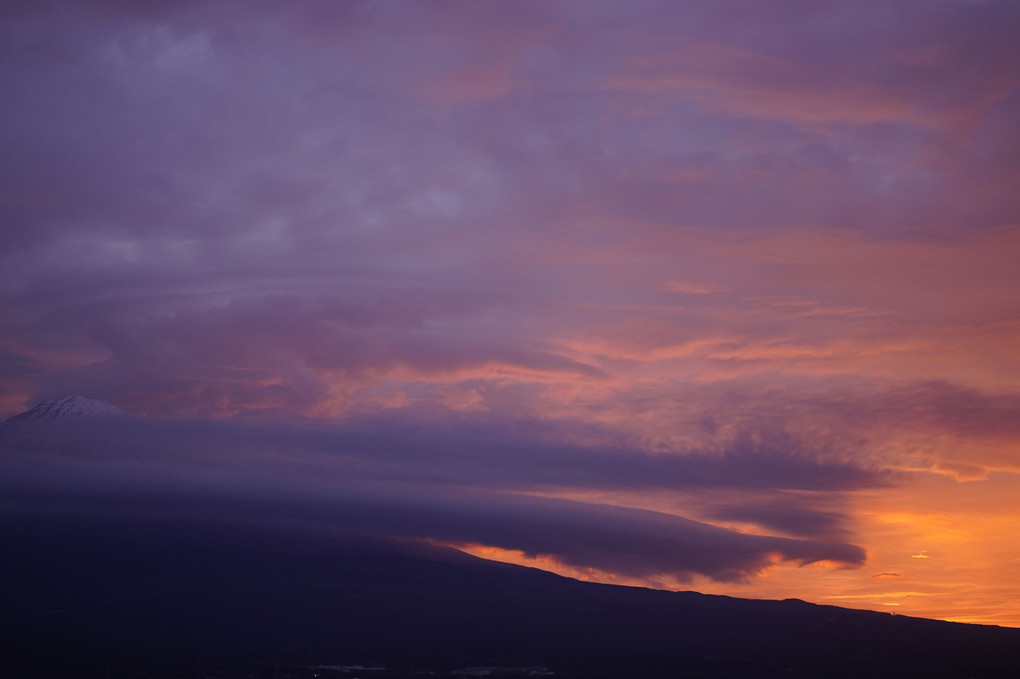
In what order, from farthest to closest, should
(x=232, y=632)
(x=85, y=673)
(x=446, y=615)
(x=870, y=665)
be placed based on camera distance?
(x=446, y=615), (x=232, y=632), (x=870, y=665), (x=85, y=673)

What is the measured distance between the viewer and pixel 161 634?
17950 cm

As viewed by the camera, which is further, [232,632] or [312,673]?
[232,632]

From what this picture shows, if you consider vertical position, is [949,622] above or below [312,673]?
above

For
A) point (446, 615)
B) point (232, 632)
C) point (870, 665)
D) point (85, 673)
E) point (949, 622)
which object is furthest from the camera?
point (446, 615)

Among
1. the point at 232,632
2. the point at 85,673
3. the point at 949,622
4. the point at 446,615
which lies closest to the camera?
the point at 85,673

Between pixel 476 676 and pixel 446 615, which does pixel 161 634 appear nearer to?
pixel 446 615

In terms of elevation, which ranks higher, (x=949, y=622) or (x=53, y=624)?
(x=949, y=622)

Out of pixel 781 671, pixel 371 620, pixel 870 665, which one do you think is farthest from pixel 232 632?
pixel 870 665

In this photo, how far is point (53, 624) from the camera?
175375 millimetres

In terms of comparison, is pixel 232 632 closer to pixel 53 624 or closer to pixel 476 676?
pixel 53 624

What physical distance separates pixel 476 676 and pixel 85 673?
2192 inches

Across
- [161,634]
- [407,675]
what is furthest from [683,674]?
[161,634]

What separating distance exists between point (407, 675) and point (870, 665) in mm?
72829

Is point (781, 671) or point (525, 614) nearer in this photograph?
point (781, 671)
